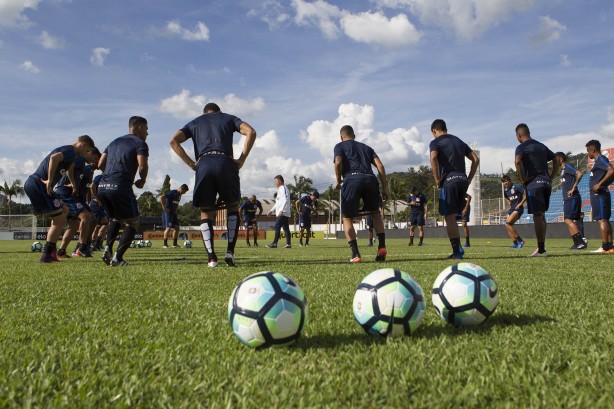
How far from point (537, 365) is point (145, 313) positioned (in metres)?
2.45

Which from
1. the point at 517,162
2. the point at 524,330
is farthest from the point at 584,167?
the point at 524,330

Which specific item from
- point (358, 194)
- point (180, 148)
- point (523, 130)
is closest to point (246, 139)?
point (180, 148)

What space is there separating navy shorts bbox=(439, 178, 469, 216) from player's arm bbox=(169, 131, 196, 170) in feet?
14.3

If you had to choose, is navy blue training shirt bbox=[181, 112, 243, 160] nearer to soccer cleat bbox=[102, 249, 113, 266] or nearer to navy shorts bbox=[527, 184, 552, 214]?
soccer cleat bbox=[102, 249, 113, 266]

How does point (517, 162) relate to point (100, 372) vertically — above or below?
above

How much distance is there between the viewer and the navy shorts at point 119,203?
22.2ft

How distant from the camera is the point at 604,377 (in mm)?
1813

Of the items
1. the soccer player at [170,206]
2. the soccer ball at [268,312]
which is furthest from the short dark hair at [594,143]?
the soccer player at [170,206]

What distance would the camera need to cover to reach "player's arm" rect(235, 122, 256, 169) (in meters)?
6.19

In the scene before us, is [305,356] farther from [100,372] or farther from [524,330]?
[524,330]

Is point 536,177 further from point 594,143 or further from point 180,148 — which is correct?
point 180,148

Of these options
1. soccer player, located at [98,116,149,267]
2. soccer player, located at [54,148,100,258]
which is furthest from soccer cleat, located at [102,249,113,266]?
soccer player, located at [54,148,100,258]

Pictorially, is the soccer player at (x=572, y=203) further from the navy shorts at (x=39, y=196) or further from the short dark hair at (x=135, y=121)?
the navy shorts at (x=39, y=196)

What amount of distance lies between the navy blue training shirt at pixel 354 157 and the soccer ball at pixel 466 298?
4.64 meters
